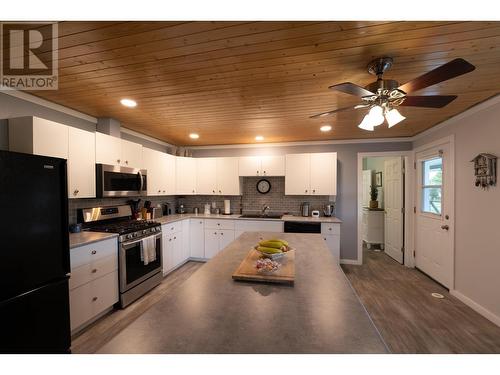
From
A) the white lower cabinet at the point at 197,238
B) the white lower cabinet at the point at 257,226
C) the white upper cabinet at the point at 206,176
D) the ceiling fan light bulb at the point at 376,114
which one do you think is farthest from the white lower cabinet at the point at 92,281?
the ceiling fan light bulb at the point at 376,114

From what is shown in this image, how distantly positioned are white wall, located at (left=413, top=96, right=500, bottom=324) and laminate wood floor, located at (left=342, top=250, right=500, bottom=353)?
27 cm

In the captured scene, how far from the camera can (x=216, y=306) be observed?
1007 millimetres

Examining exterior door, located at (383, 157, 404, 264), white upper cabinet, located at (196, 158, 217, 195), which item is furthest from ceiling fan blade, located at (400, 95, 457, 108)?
white upper cabinet, located at (196, 158, 217, 195)

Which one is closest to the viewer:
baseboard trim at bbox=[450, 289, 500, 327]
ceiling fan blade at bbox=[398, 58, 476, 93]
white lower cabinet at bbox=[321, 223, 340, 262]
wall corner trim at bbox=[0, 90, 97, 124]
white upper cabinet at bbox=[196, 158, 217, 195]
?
ceiling fan blade at bbox=[398, 58, 476, 93]

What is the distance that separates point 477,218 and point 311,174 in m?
2.21

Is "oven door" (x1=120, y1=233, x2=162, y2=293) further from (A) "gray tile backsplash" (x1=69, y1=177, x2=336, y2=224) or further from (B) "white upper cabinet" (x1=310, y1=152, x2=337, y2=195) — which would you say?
(B) "white upper cabinet" (x1=310, y1=152, x2=337, y2=195)

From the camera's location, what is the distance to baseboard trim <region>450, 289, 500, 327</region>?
7.48ft

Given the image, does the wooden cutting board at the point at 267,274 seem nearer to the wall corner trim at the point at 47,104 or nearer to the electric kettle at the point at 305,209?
the wall corner trim at the point at 47,104

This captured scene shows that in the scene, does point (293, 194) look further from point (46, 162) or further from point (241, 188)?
point (46, 162)

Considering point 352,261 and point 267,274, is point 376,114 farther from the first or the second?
point 352,261

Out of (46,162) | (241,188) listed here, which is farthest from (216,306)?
(241,188)

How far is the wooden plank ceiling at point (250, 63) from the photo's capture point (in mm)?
1303

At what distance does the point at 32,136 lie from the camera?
6.47 feet
